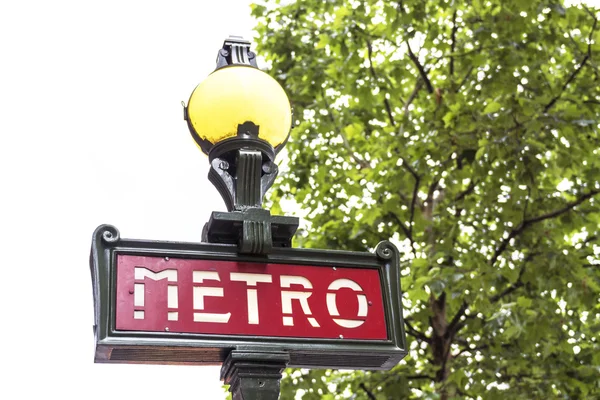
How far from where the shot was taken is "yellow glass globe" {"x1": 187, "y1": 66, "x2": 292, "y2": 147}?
117 inches

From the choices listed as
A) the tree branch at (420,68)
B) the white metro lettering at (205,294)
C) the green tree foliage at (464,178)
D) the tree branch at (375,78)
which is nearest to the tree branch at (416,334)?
the green tree foliage at (464,178)

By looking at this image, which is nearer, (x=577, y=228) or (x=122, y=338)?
(x=122, y=338)

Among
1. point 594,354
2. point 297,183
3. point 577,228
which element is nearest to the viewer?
point 594,354

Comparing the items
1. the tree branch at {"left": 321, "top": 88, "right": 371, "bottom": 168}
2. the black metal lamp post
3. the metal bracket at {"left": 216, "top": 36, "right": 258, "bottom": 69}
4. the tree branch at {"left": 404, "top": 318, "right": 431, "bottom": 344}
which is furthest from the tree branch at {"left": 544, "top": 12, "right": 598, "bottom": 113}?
the black metal lamp post

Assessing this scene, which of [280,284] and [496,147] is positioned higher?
[496,147]

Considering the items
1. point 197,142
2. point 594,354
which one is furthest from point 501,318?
point 197,142

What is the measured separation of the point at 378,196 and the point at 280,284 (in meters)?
6.38

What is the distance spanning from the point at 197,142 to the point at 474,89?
655 centimetres

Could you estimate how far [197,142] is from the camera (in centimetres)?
306

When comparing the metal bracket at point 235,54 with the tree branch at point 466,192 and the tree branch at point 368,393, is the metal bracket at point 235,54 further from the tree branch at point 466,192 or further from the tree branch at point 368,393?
the tree branch at point 466,192

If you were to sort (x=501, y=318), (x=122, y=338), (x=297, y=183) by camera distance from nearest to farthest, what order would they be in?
(x=122, y=338) < (x=501, y=318) < (x=297, y=183)

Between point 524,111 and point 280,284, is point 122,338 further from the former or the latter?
point 524,111

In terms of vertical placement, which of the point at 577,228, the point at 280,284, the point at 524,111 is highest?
the point at 524,111

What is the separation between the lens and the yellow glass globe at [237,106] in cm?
296
